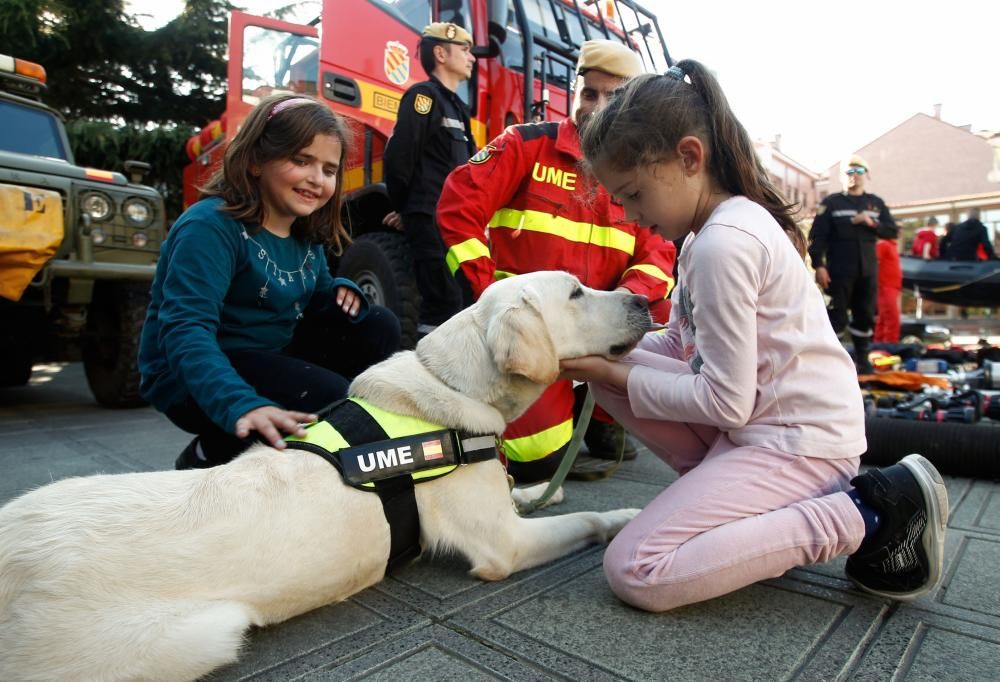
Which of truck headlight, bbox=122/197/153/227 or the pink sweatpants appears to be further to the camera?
truck headlight, bbox=122/197/153/227

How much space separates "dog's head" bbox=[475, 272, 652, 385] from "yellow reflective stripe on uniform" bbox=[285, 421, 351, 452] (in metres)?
0.50

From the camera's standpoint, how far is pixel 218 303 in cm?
223

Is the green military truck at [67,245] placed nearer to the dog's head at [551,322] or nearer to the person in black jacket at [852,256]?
the dog's head at [551,322]

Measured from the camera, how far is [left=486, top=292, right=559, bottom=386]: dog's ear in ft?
6.23

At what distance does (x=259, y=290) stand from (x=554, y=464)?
1506 millimetres

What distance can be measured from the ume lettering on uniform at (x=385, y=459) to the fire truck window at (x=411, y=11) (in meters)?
4.20

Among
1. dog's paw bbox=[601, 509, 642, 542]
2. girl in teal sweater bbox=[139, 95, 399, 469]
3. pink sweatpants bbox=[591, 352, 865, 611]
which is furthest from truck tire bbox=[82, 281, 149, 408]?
pink sweatpants bbox=[591, 352, 865, 611]

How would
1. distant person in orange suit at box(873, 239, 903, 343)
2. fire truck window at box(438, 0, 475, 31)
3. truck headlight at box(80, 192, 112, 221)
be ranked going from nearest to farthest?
truck headlight at box(80, 192, 112, 221), fire truck window at box(438, 0, 475, 31), distant person in orange suit at box(873, 239, 903, 343)

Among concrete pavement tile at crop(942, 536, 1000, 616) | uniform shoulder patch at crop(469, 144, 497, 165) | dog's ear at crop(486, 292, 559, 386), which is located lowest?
concrete pavement tile at crop(942, 536, 1000, 616)

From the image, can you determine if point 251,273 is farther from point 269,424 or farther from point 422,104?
point 422,104

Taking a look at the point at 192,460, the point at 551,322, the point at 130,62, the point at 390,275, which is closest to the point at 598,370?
the point at 551,322

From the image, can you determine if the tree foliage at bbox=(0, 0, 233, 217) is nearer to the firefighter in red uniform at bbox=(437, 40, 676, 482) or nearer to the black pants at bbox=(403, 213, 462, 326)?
the black pants at bbox=(403, 213, 462, 326)

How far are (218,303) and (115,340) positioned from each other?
322 centimetres

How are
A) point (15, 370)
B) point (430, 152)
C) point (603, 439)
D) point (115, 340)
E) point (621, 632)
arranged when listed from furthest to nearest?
point (15, 370) < point (115, 340) < point (430, 152) < point (603, 439) < point (621, 632)
